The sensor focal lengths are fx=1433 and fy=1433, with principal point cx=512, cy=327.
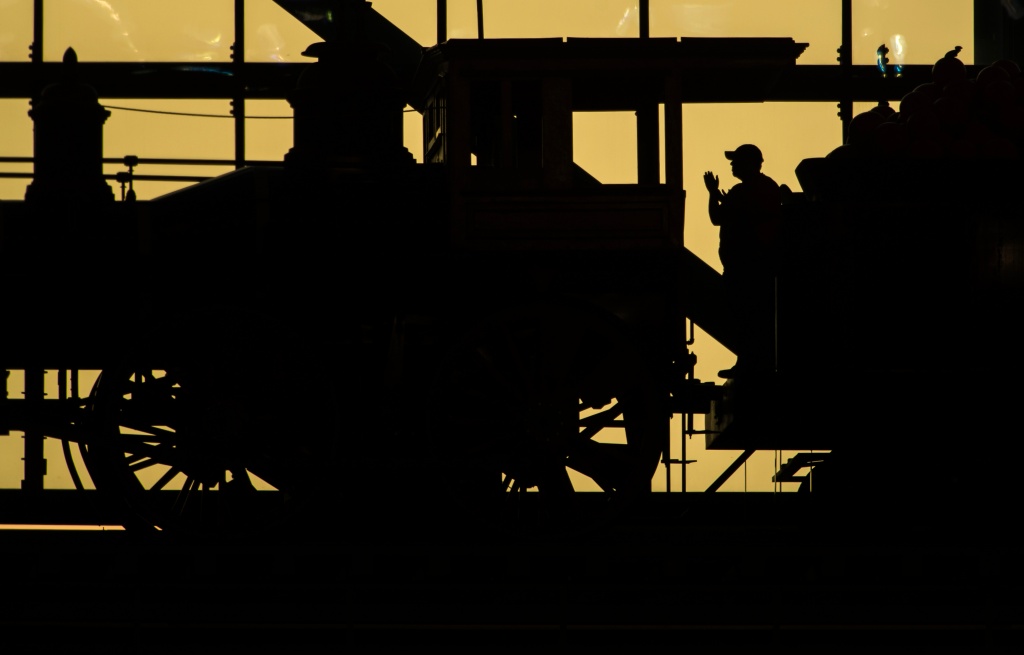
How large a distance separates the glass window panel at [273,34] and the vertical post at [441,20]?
1.66 ft

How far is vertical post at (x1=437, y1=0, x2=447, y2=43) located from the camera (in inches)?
435

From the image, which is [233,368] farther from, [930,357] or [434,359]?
[930,357]

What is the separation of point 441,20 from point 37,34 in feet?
10.2

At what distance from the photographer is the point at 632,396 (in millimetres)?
6512

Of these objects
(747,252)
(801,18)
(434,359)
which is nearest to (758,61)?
(747,252)

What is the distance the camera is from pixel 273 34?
11.1 metres

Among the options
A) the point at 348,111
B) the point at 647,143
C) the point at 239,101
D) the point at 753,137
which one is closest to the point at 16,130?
the point at 239,101

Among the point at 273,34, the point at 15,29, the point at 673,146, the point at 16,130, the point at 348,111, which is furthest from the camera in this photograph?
the point at 273,34

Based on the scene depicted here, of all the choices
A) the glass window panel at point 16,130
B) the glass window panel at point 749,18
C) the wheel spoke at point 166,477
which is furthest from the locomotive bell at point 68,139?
the glass window panel at point 749,18

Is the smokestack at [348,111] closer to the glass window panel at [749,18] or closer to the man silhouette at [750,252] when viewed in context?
the man silhouette at [750,252]

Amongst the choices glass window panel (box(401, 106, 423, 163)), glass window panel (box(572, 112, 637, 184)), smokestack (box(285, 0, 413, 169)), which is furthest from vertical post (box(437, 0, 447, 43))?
smokestack (box(285, 0, 413, 169))

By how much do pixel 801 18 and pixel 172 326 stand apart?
6640 mm

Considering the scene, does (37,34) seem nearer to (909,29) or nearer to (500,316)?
(500,316)

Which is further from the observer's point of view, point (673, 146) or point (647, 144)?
point (647, 144)
